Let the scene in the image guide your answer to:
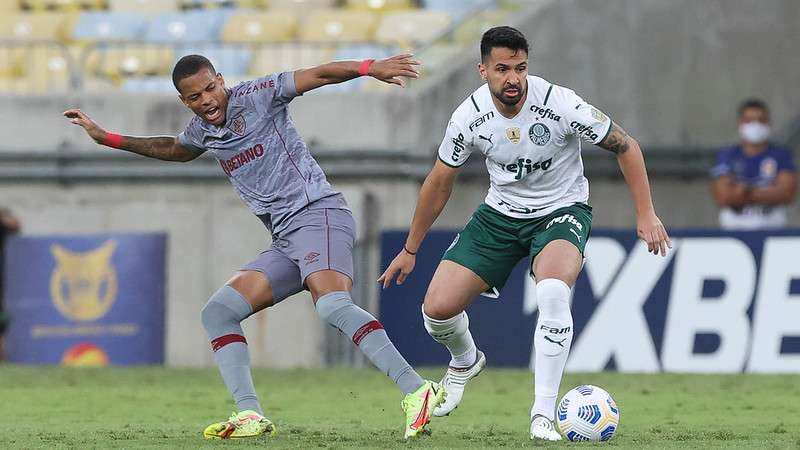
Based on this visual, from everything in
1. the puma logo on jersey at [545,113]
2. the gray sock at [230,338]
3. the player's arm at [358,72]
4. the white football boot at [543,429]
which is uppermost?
the player's arm at [358,72]

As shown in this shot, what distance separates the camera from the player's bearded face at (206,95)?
27.4ft

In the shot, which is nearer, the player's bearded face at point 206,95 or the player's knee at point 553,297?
the player's knee at point 553,297

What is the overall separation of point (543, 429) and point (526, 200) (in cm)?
129

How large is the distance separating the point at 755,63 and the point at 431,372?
5.56 meters

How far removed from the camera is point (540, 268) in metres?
8.27

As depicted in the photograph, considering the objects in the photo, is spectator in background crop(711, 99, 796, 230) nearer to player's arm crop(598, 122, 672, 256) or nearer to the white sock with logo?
player's arm crop(598, 122, 672, 256)

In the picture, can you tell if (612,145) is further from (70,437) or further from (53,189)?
(53,189)

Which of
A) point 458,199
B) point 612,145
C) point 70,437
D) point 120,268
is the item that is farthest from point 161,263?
point 612,145

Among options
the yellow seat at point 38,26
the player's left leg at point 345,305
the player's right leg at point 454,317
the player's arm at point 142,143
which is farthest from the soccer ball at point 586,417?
the yellow seat at point 38,26

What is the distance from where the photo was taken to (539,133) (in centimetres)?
835

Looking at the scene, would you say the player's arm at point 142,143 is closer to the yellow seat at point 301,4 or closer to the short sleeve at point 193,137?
the short sleeve at point 193,137

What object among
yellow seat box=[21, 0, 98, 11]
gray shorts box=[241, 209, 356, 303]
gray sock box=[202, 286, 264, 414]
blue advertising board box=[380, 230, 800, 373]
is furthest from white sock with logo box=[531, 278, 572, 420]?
yellow seat box=[21, 0, 98, 11]

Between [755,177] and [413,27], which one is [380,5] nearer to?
[413,27]

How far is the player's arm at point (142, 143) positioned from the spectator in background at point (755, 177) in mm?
7566
